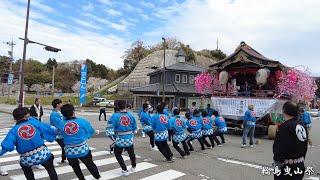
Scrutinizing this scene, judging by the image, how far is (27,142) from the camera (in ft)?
15.1

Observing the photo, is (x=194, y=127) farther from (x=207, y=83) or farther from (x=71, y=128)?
(x=207, y=83)

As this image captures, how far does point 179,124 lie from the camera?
827 cm

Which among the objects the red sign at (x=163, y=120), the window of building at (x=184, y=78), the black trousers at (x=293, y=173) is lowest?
the black trousers at (x=293, y=173)

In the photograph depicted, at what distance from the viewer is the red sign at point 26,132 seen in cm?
461

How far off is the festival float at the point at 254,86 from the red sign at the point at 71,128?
33.9 feet

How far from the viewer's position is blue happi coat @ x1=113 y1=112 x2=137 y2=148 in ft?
21.1

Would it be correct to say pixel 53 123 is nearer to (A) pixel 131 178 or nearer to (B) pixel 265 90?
(A) pixel 131 178

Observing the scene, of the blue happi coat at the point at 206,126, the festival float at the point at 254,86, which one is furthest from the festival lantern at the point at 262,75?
the blue happi coat at the point at 206,126

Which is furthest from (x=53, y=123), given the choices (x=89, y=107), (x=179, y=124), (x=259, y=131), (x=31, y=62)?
(x=31, y=62)

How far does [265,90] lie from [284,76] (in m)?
1.09

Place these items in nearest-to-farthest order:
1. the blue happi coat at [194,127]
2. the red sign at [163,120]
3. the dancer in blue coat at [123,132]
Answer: the dancer in blue coat at [123,132] < the red sign at [163,120] < the blue happi coat at [194,127]

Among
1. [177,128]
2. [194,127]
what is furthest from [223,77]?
[177,128]

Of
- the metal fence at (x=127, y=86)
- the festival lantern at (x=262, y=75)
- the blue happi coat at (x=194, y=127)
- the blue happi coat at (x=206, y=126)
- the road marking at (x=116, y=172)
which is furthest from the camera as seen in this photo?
the metal fence at (x=127, y=86)

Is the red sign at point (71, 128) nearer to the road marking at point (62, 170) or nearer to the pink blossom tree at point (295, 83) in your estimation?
the road marking at point (62, 170)
